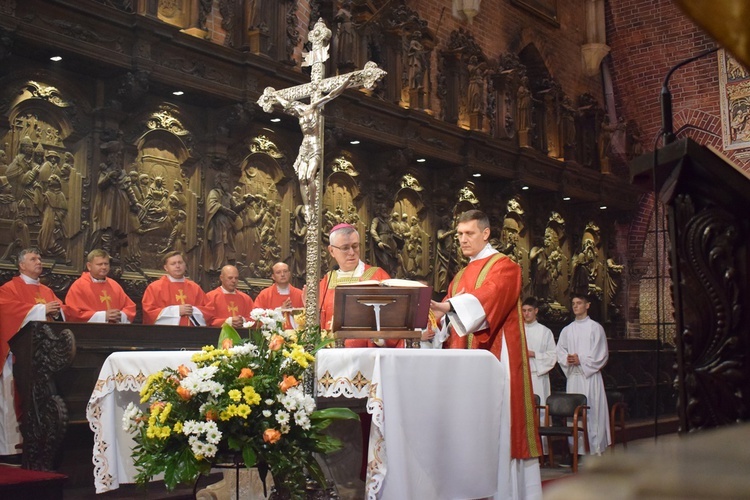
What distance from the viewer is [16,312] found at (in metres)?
7.92

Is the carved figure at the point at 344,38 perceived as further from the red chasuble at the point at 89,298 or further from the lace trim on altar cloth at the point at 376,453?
the lace trim on altar cloth at the point at 376,453

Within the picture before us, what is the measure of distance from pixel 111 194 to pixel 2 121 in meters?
1.37

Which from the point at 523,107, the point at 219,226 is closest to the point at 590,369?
the point at 219,226

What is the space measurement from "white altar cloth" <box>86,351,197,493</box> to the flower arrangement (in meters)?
0.49

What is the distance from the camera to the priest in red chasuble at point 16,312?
7594 millimetres

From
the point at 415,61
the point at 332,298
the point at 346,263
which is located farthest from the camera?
the point at 415,61

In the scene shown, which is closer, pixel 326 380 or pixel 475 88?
pixel 326 380

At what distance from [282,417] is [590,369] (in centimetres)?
796

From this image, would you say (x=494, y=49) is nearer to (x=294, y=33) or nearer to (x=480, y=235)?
(x=294, y=33)

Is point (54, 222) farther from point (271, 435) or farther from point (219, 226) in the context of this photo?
point (271, 435)

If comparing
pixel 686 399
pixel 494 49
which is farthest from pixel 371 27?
pixel 686 399

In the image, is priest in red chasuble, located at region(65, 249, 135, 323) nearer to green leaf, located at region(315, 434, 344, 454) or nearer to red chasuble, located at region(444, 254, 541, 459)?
red chasuble, located at region(444, 254, 541, 459)

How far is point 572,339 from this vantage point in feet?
37.2

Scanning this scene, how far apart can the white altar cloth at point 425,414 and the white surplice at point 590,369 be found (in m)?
6.46
